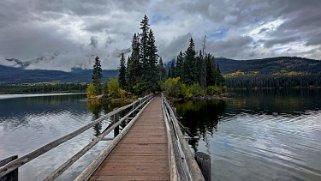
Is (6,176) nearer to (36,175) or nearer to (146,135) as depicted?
A: (146,135)

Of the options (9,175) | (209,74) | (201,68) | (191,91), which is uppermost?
(201,68)

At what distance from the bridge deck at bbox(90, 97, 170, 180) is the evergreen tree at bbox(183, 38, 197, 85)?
72.3 metres

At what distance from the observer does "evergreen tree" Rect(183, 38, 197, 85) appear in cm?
8481

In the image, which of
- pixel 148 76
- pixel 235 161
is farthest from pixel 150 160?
pixel 148 76

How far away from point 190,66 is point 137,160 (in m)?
78.3

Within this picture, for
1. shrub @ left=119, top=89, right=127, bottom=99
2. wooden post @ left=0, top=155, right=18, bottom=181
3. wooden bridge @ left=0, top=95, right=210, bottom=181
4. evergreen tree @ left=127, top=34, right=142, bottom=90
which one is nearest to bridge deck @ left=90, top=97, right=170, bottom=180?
wooden bridge @ left=0, top=95, right=210, bottom=181

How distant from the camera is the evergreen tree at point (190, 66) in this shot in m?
84.8

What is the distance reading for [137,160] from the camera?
952 cm

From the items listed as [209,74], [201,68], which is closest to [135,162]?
[201,68]

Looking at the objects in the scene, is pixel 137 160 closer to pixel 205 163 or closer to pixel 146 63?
pixel 205 163

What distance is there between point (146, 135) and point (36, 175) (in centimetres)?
940

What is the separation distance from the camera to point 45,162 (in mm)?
21703

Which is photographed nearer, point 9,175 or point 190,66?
point 9,175

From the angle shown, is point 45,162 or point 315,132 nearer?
point 45,162
